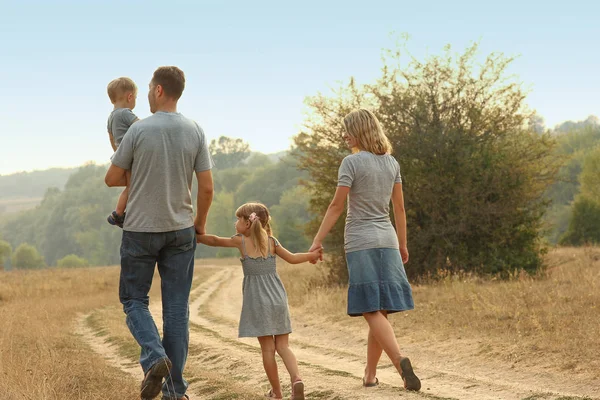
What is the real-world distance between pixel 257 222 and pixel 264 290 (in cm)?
61

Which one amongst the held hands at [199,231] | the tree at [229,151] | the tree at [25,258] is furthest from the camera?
the tree at [229,151]

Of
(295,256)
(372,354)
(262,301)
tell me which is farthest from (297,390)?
(295,256)

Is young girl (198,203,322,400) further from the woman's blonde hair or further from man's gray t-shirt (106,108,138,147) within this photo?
man's gray t-shirt (106,108,138,147)

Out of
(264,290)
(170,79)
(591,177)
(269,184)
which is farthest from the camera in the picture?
(269,184)

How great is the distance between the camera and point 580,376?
8.12 metres

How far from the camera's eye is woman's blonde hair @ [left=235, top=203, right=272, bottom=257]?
6.65m

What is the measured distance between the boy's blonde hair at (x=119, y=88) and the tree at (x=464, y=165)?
604 inches

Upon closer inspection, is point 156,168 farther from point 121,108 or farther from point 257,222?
point 257,222

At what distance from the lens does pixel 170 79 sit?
595 cm

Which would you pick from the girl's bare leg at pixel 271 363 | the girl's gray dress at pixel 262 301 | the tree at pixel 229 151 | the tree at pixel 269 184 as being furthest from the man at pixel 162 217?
the tree at pixel 229 151

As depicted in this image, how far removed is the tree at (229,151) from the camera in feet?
546

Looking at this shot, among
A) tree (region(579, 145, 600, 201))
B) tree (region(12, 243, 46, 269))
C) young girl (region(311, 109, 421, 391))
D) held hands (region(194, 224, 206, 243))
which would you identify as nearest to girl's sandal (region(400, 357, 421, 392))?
young girl (region(311, 109, 421, 391))

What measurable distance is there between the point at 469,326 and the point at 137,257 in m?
7.39

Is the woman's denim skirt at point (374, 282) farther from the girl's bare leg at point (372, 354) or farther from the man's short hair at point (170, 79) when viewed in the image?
the man's short hair at point (170, 79)
